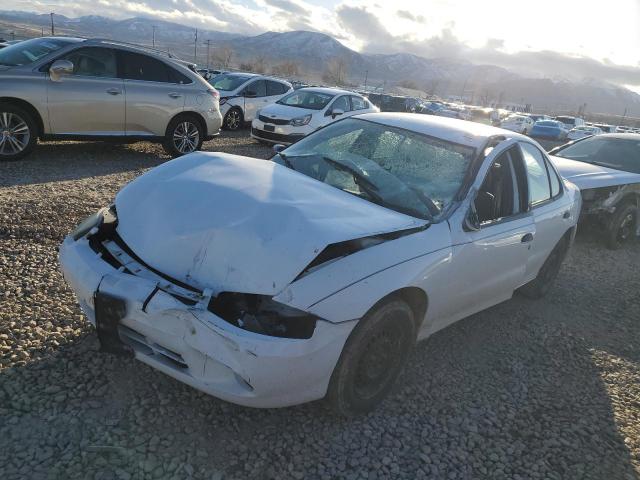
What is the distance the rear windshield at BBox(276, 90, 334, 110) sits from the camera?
12.4m

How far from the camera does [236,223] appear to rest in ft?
8.54

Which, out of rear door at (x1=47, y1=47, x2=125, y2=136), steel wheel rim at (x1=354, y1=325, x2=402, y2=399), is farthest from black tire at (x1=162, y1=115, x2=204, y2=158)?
steel wheel rim at (x1=354, y1=325, x2=402, y2=399)

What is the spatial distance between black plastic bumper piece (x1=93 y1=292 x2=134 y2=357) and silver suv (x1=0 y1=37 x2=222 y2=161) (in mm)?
5630

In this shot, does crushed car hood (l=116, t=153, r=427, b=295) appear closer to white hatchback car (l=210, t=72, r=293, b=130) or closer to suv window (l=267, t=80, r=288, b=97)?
white hatchback car (l=210, t=72, r=293, b=130)

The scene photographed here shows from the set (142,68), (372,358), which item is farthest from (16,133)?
(372,358)

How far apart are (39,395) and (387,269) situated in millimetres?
1942

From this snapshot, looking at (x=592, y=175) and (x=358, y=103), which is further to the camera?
(x=358, y=103)

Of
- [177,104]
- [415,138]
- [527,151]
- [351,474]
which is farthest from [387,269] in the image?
[177,104]

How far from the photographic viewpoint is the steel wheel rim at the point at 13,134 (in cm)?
690

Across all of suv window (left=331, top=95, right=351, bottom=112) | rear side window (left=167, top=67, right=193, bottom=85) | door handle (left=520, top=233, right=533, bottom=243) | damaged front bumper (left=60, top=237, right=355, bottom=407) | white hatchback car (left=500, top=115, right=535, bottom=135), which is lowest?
white hatchback car (left=500, top=115, right=535, bottom=135)

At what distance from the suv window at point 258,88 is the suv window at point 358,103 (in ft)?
8.87

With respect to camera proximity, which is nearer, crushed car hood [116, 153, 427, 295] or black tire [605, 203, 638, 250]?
crushed car hood [116, 153, 427, 295]

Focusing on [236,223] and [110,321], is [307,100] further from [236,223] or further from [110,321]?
[110,321]

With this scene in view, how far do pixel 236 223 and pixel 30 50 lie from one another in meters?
6.60
